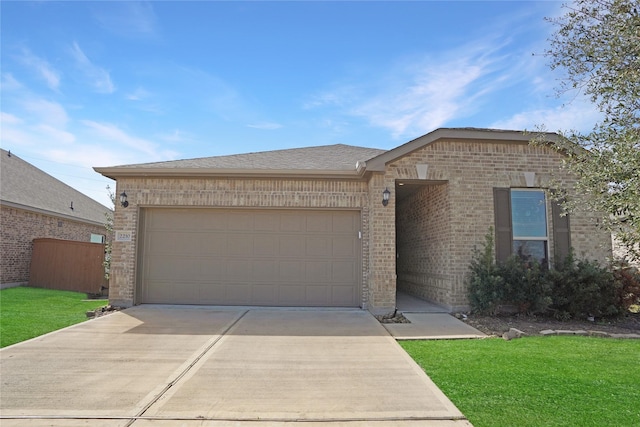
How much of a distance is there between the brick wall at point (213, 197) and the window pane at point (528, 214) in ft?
11.3

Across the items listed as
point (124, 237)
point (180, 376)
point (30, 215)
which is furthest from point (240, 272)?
point (30, 215)

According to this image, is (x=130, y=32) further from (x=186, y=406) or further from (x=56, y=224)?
(x=56, y=224)

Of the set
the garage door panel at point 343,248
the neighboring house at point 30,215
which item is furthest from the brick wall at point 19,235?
the garage door panel at point 343,248

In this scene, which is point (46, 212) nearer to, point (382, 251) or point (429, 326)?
point (382, 251)

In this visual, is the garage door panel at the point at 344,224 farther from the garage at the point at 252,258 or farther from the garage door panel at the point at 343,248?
the garage door panel at the point at 343,248

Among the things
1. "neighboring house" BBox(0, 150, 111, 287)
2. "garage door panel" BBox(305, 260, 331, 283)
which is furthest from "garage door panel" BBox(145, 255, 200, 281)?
"neighboring house" BBox(0, 150, 111, 287)

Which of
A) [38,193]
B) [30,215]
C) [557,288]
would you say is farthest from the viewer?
[38,193]

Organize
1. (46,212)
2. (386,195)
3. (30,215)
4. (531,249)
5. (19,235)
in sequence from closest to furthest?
(386,195), (531,249), (19,235), (30,215), (46,212)

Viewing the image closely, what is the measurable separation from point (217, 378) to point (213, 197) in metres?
5.62

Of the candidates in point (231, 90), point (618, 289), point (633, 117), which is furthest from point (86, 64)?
point (618, 289)

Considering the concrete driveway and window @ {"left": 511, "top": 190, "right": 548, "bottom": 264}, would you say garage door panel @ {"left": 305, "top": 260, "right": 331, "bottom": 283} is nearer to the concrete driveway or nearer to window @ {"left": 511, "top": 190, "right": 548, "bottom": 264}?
the concrete driveway

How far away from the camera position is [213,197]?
9500 millimetres

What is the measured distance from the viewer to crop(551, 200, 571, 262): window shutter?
8.73 meters

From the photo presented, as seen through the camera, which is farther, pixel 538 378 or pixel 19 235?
pixel 19 235
